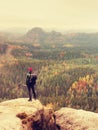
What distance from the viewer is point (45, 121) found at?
182ft

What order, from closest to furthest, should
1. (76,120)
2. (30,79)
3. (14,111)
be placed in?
1. (14,111)
2. (30,79)
3. (76,120)

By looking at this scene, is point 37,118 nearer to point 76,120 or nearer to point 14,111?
point 14,111

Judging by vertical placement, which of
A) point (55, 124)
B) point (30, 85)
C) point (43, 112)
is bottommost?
A: point (55, 124)

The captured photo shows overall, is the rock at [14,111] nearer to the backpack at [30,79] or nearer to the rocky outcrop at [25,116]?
the rocky outcrop at [25,116]

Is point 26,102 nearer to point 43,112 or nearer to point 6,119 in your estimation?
point 43,112

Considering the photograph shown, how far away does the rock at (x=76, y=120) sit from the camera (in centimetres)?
5881

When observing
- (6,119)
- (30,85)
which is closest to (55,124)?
(30,85)

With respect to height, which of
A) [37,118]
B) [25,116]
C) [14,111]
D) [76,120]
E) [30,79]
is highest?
[30,79]

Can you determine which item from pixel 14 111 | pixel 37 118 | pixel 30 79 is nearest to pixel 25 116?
pixel 14 111

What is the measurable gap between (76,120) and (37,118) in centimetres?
1207

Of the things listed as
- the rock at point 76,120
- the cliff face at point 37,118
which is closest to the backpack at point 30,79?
the cliff face at point 37,118

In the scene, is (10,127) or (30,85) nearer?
(10,127)

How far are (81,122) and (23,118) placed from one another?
1500cm

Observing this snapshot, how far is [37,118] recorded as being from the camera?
2025 inches
